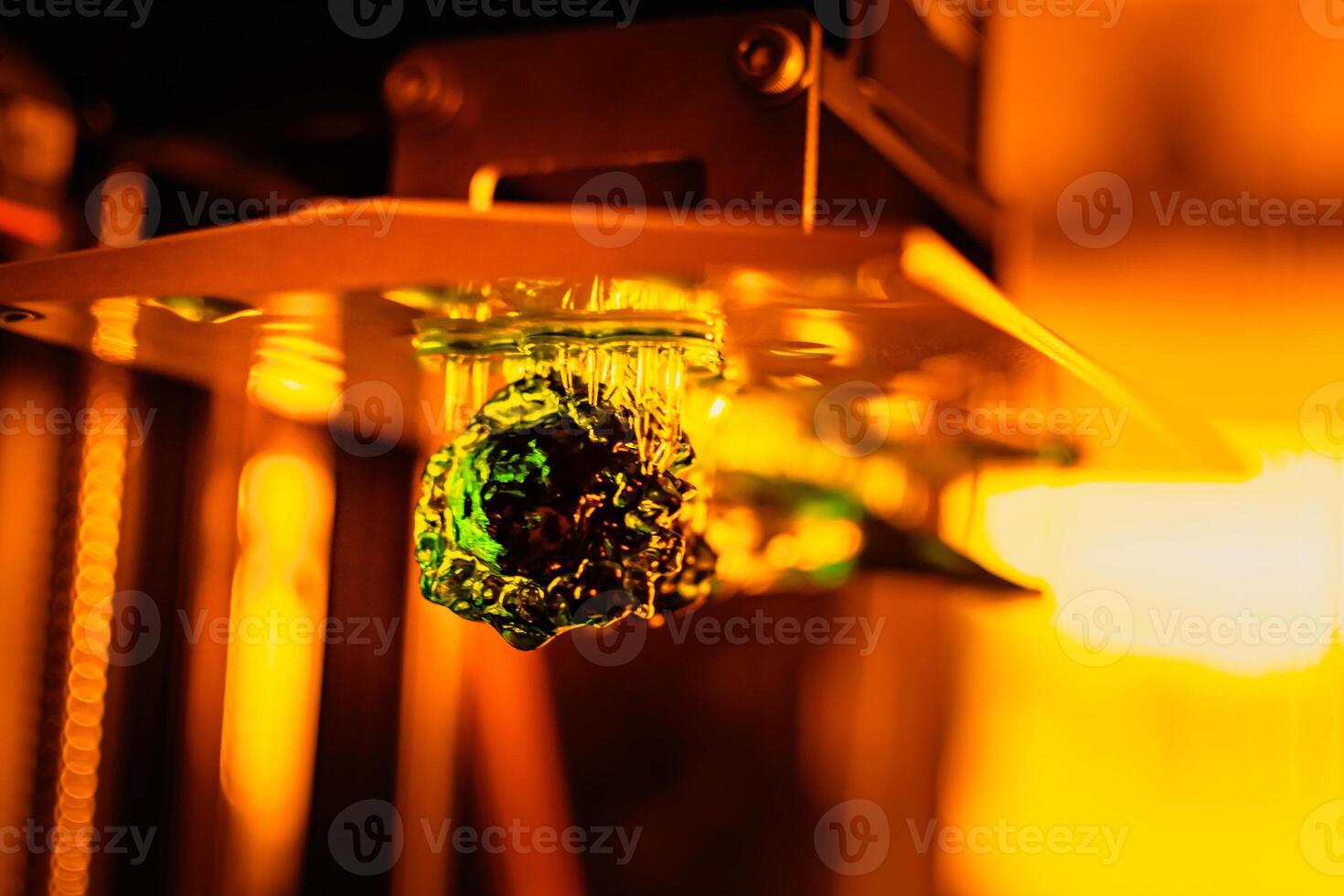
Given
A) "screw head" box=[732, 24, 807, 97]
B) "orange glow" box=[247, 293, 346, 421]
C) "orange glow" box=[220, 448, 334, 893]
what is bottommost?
"orange glow" box=[220, 448, 334, 893]

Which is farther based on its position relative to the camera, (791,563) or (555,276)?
(791,563)

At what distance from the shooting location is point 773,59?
2.77 feet

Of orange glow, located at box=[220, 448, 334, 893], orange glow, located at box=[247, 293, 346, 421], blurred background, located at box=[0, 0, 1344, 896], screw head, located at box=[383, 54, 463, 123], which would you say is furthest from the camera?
orange glow, located at box=[220, 448, 334, 893]

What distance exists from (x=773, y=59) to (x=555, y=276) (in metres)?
0.40

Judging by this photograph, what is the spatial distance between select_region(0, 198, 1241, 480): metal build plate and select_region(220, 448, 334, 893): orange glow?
A: 2.42ft

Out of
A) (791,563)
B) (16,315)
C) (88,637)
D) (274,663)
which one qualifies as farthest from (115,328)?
(274,663)

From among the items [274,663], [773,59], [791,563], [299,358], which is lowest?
[274,663]

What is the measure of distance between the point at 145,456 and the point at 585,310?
0.96m

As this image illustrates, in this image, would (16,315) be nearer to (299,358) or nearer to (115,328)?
(115,328)

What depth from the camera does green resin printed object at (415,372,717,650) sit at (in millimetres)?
694

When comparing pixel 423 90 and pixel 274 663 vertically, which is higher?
pixel 423 90

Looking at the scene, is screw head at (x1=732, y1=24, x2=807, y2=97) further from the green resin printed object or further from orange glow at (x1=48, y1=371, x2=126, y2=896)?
orange glow at (x1=48, y1=371, x2=126, y2=896)

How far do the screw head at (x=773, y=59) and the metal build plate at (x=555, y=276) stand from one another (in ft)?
0.70

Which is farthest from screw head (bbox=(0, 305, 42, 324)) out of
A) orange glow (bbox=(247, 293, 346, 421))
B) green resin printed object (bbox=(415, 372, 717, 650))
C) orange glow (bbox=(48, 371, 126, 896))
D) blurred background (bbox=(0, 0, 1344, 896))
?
orange glow (bbox=(48, 371, 126, 896))
